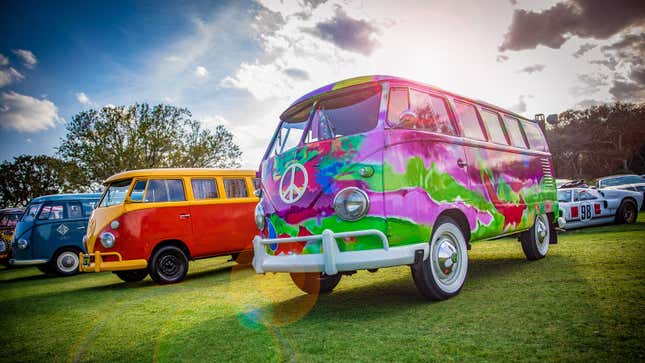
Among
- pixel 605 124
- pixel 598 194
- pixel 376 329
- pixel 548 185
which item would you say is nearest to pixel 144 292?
pixel 376 329

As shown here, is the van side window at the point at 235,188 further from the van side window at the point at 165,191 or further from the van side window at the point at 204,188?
the van side window at the point at 165,191

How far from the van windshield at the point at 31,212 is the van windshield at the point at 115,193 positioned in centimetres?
487

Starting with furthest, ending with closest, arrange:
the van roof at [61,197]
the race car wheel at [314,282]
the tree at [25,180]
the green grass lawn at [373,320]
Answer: the tree at [25,180] → the van roof at [61,197] → the race car wheel at [314,282] → the green grass lawn at [373,320]

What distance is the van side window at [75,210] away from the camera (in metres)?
12.2

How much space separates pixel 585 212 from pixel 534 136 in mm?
5537

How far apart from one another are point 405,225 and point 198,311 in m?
2.98

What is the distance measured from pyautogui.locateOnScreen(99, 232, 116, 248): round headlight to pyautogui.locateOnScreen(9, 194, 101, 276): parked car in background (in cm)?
→ 416

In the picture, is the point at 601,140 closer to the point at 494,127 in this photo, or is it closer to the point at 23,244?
the point at 494,127

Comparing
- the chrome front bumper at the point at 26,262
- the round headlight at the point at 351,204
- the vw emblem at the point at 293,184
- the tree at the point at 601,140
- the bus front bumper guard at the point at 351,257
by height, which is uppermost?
the tree at the point at 601,140

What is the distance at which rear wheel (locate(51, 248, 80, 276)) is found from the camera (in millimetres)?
11977

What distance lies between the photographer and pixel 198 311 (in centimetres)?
521

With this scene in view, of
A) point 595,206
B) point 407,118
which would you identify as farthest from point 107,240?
point 595,206

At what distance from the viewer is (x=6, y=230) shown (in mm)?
15461

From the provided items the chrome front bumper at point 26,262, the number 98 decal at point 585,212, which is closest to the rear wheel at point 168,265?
the chrome front bumper at point 26,262
